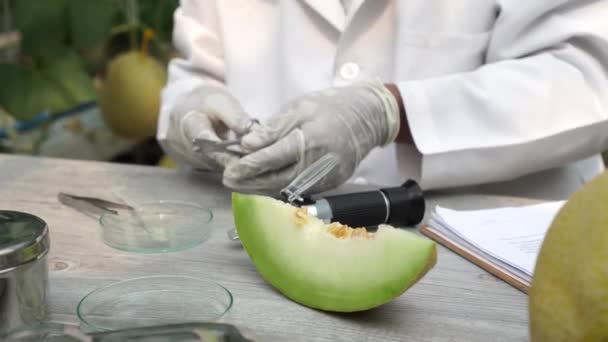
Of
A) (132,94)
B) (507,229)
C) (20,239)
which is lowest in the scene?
(132,94)

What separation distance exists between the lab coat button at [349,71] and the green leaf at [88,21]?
107 centimetres

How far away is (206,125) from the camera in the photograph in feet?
3.31

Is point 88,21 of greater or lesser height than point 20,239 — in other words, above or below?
below

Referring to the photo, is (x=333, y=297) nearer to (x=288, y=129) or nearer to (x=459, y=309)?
(x=459, y=309)

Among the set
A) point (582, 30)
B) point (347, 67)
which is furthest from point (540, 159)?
point (347, 67)

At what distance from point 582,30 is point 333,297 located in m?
0.62

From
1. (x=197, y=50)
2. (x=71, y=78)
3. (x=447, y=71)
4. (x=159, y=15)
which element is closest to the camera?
(x=447, y=71)

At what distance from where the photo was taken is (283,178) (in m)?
0.91

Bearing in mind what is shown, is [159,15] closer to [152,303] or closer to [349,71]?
[349,71]

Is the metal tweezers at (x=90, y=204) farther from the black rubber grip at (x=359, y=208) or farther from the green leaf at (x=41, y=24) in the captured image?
the green leaf at (x=41, y=24)

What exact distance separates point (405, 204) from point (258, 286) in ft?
0.72

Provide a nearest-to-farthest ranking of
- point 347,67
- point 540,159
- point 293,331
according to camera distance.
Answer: point 293,331, point 540,159, point 347,67

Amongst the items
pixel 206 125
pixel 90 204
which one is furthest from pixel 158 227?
pixel 206 125

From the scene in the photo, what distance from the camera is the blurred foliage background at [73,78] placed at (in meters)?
1.89
